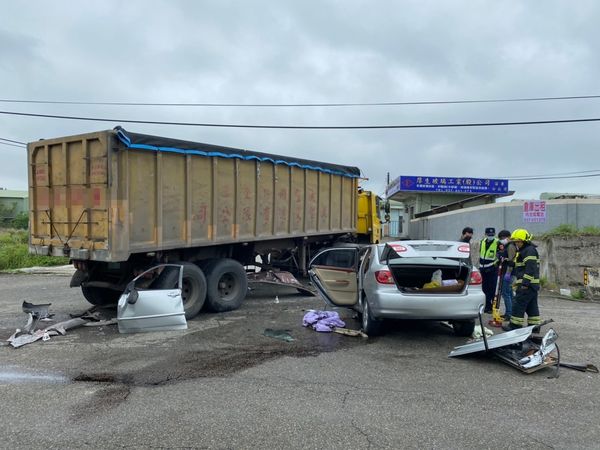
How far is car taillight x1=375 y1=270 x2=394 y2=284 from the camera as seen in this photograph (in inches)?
269

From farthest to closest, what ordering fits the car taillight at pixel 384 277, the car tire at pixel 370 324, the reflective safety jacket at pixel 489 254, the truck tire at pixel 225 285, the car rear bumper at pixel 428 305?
1. the truck tire at pixel 225 285
2. the reflective safety jacket at pixel 489 254
3. the car tire at pixel 370 324
4. the car taillight at pixel 384 277
5. the car rear bumper at pixel 428 305

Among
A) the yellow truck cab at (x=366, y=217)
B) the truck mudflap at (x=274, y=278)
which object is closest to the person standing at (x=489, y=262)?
the truck mudflap at (x=274, y=278)

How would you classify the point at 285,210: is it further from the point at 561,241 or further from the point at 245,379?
the point at 561,241

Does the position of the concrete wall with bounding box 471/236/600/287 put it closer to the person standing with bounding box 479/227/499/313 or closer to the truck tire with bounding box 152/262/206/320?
the person standing with bounding box 479/227/499/313

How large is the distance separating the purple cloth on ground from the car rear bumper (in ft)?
3.94

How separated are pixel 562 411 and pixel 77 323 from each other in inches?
270

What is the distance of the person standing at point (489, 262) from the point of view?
29.8 ft

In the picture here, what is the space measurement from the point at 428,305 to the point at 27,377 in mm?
4934

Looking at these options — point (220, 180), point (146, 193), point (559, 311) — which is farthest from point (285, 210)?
point (559, 311)

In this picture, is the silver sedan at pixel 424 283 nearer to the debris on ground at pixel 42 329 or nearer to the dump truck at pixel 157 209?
the dump truck at pixel 157 209

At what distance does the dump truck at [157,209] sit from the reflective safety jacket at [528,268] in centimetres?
520

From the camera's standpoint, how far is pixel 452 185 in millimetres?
30219

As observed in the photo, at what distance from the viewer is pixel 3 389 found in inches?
197

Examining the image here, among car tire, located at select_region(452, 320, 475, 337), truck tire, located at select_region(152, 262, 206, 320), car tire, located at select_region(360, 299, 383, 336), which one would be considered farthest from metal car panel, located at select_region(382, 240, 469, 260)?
truck tire, located at select_region(152, 262, 206, 320)
